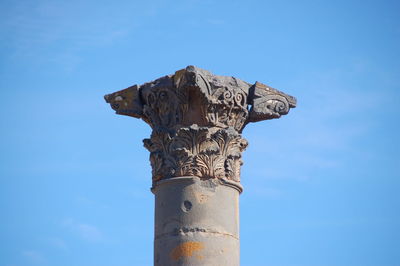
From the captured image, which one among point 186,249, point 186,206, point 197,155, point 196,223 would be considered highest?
point 197,155

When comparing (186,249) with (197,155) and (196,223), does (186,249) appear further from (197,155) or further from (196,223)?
(197,155)

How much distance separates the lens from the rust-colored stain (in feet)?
55.1

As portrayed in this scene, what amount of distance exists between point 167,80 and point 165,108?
0.60m

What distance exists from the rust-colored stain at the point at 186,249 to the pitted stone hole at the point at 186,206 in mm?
695

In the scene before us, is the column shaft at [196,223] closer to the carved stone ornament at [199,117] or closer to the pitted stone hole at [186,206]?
the pitted stone hole at [186,206]

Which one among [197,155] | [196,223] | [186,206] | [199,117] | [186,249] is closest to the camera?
[186,249]

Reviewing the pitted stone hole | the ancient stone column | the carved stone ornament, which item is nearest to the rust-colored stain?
the ancient stone column

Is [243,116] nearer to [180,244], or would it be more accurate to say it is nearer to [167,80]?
[167,80]

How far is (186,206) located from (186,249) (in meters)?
0.89

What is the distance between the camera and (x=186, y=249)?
16797mm

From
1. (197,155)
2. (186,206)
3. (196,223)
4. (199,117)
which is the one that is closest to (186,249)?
(196,223)

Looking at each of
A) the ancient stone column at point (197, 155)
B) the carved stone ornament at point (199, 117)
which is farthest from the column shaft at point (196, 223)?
the carved stone ornament at point (199, 117)

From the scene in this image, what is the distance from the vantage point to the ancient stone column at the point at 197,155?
669 inches

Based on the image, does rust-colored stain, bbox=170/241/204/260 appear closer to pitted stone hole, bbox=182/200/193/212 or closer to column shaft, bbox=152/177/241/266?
column shaft, bbox=152/177/241/266
